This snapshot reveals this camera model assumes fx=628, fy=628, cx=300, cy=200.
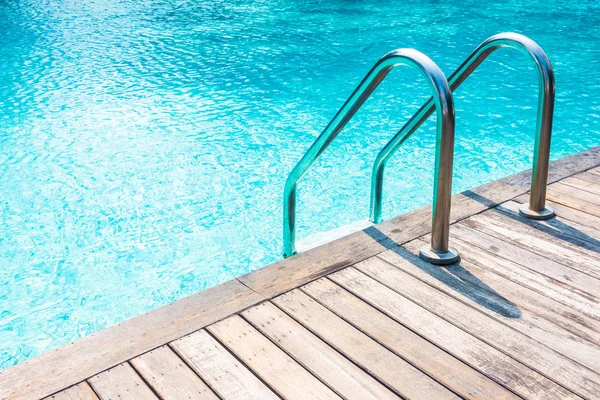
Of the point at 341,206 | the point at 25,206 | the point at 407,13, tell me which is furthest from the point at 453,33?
the point at 25,206

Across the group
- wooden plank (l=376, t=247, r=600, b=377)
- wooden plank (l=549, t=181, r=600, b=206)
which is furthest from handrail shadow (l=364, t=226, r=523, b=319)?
wooden plank (l=549, t=181, r=600, b=206)

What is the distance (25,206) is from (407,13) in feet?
24.7

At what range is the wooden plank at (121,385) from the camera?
1.69 m

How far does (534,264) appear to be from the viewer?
2.35 m

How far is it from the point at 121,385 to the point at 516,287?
4.45 feet

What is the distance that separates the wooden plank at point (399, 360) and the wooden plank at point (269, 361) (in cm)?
15

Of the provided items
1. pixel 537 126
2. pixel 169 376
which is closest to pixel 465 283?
pixel 537 126

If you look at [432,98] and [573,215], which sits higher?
[432,98]

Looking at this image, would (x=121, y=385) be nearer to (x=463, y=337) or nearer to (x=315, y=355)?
(x=315, y=355)

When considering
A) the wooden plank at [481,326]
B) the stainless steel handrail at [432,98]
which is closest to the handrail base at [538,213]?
the stainless steel handrail at [432,98]

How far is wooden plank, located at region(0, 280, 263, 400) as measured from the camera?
173 centimetres

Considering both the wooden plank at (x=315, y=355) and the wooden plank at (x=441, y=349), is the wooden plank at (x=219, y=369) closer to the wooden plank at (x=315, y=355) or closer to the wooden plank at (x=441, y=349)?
the wooden plank at (x=315, y=355)

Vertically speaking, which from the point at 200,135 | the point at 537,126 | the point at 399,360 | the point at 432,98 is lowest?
the point at 200,135

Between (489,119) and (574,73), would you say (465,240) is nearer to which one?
(489,119)
